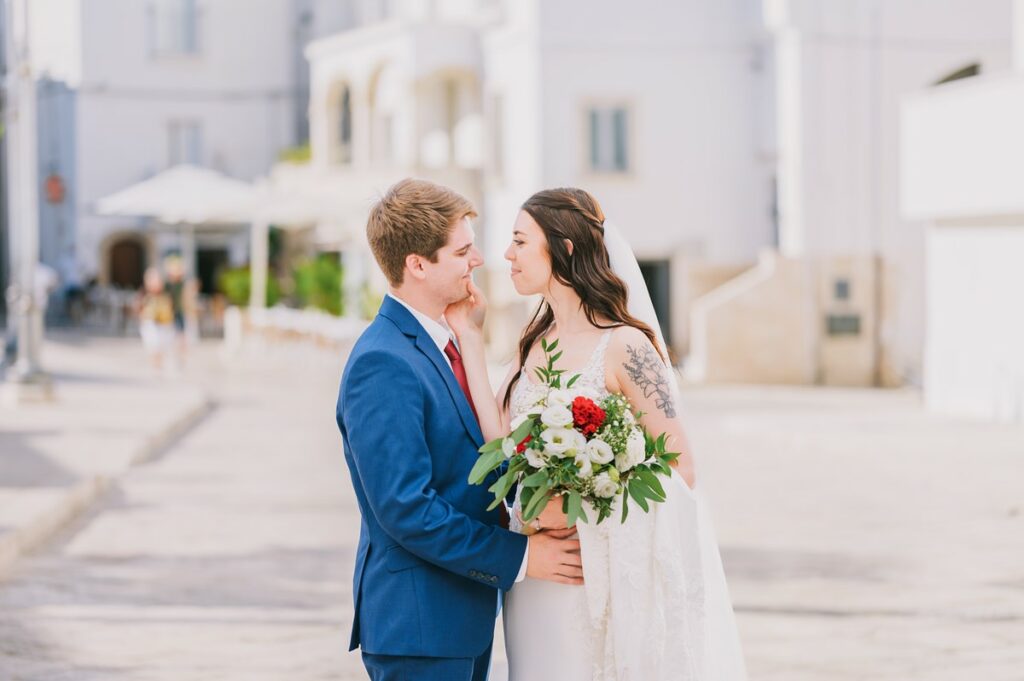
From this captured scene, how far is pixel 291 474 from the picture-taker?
48.7ft

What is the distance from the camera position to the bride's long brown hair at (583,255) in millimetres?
4285

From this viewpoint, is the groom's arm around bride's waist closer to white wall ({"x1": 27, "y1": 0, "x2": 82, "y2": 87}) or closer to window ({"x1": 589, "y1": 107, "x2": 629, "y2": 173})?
window ({"x1": 589, "y1": 107, "x2": 629, "y2": 173})

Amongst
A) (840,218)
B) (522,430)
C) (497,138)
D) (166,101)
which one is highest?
(166,101)

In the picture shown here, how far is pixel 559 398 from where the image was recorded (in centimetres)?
402

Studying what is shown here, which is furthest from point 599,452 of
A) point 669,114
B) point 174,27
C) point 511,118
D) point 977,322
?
point 174,27

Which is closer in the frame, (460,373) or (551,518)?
(551,518)

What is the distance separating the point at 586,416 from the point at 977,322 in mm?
18023

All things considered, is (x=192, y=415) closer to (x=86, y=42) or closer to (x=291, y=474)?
(x=291, y=474)

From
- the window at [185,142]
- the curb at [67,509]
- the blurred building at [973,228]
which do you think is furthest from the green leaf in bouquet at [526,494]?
the window at [185,142]

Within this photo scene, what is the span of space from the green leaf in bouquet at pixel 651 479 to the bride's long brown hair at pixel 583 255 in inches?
19.1

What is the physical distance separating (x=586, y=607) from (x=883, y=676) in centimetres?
330

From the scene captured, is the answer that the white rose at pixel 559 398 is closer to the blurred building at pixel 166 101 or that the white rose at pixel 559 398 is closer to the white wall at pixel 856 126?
the white wall at pixel 856 126

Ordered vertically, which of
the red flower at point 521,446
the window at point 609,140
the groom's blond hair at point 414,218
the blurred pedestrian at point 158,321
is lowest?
the blurred pedestrian at point 158,321

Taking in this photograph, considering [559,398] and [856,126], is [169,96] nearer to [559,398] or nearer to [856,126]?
[856,126]
